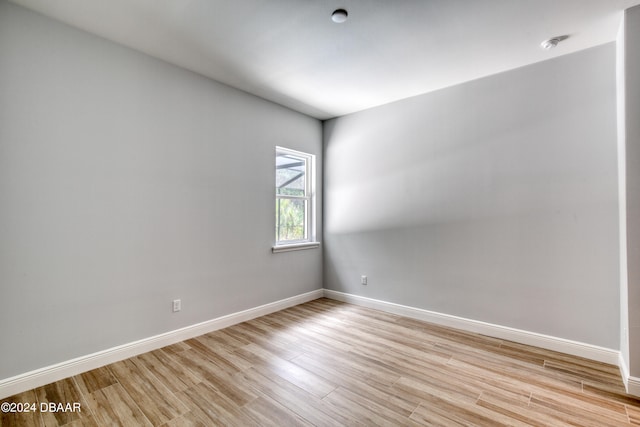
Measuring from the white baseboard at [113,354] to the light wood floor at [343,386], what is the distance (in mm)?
57

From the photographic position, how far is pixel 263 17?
215cm

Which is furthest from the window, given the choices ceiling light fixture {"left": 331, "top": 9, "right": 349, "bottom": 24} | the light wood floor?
ceiling light fixture {"left": 331, "top": 9, "right": 349, "bottom": 24}

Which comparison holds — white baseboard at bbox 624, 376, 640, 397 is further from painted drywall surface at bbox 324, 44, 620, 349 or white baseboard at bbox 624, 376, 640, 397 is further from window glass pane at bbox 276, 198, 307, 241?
window glass pane at bbox 276, 198, 307, 241

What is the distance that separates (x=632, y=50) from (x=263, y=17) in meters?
2.67

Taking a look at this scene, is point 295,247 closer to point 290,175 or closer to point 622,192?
point 290,175

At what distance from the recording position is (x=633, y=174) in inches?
81.6

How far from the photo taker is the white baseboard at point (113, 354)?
2.03m

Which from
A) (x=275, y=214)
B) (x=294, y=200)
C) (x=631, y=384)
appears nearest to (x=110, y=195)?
(x=275, y=214)

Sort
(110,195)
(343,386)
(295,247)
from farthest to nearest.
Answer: (295,247)
(110,195)
(343,386)

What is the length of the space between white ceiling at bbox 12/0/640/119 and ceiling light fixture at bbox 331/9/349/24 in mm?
37

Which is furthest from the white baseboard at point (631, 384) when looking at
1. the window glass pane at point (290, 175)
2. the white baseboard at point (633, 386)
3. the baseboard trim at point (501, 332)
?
the window glass pane at point (290, 175)

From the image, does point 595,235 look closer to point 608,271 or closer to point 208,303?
point 608,271

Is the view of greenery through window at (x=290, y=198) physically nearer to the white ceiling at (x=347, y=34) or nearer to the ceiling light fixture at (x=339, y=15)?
the white ceiling at (x=347, y=34)

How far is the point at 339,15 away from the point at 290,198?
8.00 ft
